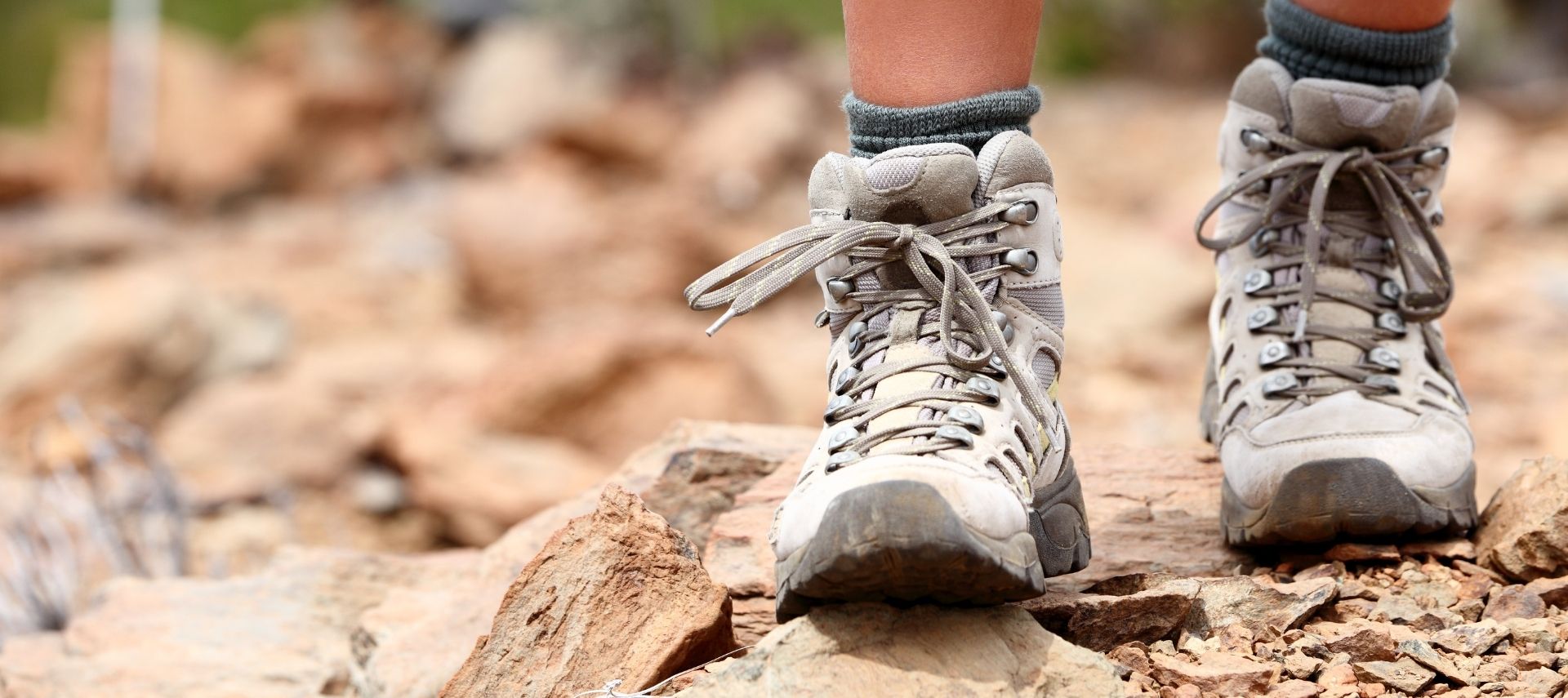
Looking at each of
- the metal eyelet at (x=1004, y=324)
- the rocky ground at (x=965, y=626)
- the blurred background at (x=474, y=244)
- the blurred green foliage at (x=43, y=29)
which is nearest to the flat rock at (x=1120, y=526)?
the rocky ground at (x=965, y=626)

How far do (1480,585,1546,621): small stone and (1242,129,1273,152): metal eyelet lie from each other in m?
0.66

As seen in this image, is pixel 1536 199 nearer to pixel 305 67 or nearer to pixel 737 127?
pixel 737 127

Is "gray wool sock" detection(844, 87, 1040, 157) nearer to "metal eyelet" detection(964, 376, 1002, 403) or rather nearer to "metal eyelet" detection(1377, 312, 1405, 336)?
"metal eyelet" detection(964, 376, 1002, 403)

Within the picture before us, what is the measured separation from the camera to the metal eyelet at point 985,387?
1.62 m

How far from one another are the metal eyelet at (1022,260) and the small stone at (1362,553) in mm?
529

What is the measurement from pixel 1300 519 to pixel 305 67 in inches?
538

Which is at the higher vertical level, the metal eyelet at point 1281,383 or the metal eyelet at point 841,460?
the metal eyelet at point 841,460

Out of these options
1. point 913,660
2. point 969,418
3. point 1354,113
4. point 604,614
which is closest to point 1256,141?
point 1354,113

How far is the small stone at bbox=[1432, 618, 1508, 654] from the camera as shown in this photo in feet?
5.17

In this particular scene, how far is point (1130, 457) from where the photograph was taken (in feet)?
7.66

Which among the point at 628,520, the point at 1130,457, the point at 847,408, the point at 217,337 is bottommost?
the point at 217,337

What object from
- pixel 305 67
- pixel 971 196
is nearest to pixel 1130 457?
pixel 971 196

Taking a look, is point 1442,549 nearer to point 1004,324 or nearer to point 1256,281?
point 1256,281

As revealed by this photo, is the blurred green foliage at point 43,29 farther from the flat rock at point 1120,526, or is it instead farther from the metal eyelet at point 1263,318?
the metal eyelet at point 1263,318
